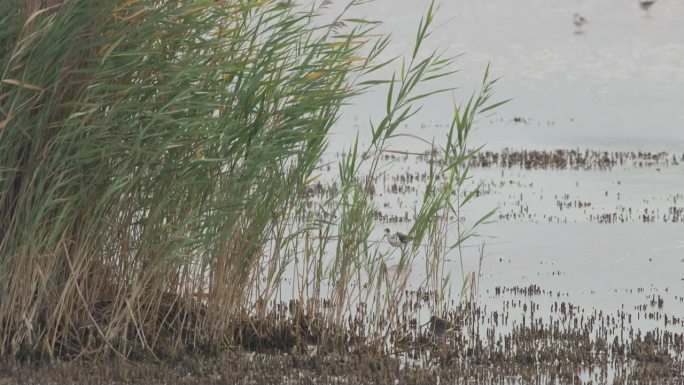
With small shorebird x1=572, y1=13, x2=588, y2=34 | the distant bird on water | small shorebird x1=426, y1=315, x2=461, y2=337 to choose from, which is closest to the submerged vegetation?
small shorebird x1=426, y1=315, x2=461, y2=337

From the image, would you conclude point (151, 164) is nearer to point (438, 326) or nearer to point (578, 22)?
point (438, 326)

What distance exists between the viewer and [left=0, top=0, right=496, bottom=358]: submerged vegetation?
8.13 meters

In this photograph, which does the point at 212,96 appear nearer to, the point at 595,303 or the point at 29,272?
the point at 29,272

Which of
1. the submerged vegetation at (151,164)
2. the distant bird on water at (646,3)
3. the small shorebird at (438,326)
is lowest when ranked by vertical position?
the small shorebird at (438,326)

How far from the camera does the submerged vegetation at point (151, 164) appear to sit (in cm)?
813

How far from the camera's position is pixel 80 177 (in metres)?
8.30

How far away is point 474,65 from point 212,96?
45680 mm

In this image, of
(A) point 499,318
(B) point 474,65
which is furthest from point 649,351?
(B) point 474,65

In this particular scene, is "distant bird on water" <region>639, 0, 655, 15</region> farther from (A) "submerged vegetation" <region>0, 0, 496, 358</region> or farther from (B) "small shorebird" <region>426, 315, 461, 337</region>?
(A) "submerged vegetation" <region>0, 0, 496, 358</region>

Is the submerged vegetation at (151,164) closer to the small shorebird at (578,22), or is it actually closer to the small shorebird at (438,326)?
the small shorebird at (438,326)

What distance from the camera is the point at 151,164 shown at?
27.7ft

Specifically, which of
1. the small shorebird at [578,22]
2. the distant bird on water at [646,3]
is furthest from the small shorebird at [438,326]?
the small shorebird at [578,22]

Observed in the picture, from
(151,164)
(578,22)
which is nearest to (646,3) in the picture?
(578,22)

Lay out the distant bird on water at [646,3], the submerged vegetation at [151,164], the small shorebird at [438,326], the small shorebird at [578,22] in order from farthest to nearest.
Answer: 1. the small shorebird at [578,22]
2. the distant bird on water at [646,3]
3. the small shorebird at [438,326]
4. the submerged vegetation at [151,164]
